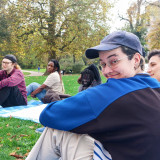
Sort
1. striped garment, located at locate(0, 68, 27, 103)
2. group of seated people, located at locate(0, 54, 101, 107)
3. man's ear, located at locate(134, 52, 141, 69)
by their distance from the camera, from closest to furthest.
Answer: man's ear, located at locate(134, 52, 141, 69) → striped garment, located at locate(0, 68, 27, 103) → group of seated people, located at locate(0, 54, 101, 107)

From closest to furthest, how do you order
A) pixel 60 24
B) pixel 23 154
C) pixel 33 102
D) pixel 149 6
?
1. pixel 23 154
2. pixel 33 102
3. pixel 60 24
4. pixel 149 6

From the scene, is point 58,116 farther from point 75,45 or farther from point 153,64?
point 75,45

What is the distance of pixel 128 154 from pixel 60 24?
723 inches

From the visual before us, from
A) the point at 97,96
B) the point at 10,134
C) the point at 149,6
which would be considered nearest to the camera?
the point at 97,96

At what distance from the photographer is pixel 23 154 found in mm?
3307

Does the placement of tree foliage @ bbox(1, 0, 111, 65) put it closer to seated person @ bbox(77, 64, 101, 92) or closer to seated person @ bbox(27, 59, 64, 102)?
seated person @ bbox(27, 59, 64, 102)

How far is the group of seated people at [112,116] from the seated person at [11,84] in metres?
4.40

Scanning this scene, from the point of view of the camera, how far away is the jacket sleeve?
1275 mm

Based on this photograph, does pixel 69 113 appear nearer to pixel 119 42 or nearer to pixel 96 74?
pixel 119 42

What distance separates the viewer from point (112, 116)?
1237 mm

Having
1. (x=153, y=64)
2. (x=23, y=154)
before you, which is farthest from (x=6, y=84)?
(x=153, y=64)

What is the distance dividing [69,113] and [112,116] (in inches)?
11.5

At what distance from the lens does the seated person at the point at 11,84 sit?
570 cm

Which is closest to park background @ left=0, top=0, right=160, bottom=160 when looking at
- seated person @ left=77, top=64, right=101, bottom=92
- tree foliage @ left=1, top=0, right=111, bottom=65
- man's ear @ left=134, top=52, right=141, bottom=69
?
tree foliage @ left=1, top=0, right=111, bottom=65
